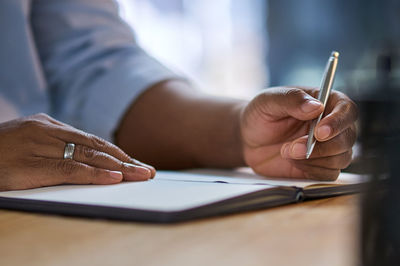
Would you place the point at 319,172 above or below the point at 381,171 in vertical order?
below

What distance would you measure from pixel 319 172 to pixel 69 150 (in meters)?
0.32

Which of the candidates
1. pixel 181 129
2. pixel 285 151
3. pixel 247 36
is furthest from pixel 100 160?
pixel 247 36

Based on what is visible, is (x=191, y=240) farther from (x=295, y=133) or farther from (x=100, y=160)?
(x=295, y=133)

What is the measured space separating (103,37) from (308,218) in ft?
2.49

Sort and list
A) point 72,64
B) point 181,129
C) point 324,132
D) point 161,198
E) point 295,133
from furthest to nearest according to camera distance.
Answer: point 72,64 → point 181,129 → point 295,133 → point 324,132 → point 161,198

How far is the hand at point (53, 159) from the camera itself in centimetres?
56

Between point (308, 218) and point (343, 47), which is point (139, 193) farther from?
point (343, 47)

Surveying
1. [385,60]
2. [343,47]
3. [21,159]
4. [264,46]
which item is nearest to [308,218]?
[385,60]

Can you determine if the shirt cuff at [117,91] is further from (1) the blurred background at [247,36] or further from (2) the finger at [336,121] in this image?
Result: (1) the blurred background at [247,36]

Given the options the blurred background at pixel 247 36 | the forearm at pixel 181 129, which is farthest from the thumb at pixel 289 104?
the blurred background at pixel 247 36

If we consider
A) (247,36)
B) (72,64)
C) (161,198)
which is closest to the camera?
(161,198)

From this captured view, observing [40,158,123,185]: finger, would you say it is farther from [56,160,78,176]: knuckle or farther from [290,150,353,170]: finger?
[290,150,353,170]: finger

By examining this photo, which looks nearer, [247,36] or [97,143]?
[97,143]

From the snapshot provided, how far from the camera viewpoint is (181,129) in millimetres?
902
